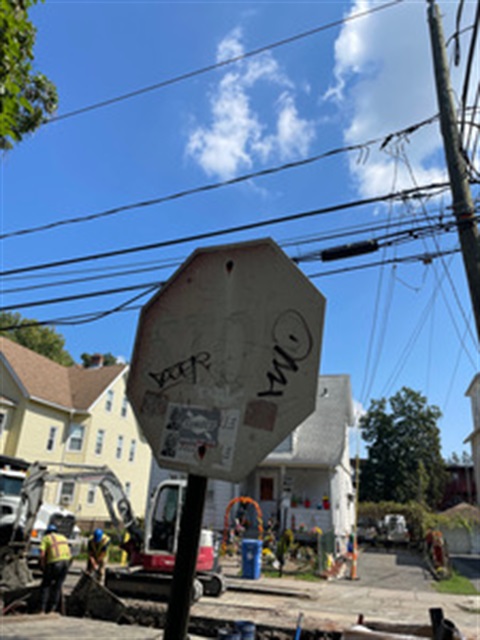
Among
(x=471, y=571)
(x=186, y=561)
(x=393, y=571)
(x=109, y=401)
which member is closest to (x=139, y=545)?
(x=393, y=571)

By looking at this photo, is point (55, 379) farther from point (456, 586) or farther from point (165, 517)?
point (456, 586)

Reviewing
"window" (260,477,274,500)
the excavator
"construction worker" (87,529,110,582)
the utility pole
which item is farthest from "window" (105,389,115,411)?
the utility pole

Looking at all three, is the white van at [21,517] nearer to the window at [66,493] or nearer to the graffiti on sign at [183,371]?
the window at [66,493]

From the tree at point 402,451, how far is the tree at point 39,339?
117 ft

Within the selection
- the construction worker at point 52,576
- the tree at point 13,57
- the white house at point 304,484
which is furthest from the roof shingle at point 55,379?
the tree at point 13,57

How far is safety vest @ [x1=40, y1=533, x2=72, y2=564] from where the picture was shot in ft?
30.4

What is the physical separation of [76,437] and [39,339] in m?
21.1

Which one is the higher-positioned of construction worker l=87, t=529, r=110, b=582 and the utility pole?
the utility pole

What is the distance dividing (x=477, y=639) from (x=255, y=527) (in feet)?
56.1

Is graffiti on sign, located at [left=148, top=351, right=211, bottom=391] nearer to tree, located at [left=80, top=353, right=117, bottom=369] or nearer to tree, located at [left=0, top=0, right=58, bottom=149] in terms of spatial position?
tree, located at [left=0, top=0, right=58, bottom=149]

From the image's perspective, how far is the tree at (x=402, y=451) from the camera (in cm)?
5216

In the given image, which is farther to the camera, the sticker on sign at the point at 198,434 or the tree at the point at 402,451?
the tree at the point at 402,451

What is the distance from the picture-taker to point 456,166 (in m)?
6.68

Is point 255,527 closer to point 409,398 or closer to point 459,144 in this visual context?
point 459,144
